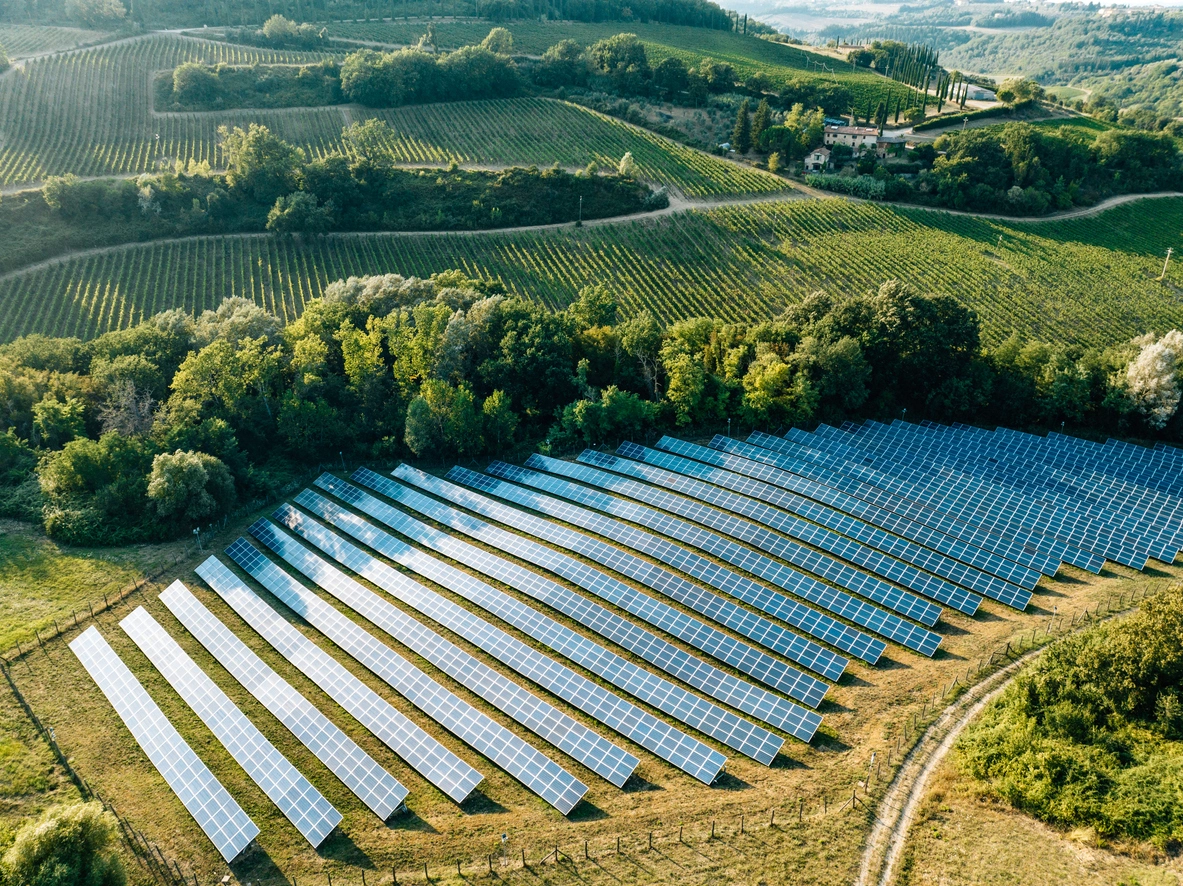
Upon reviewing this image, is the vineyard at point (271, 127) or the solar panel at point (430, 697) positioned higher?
the vineyard at point (271, 127)

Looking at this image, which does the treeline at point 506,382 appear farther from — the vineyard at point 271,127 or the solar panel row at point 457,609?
the vineyard at point 271,127

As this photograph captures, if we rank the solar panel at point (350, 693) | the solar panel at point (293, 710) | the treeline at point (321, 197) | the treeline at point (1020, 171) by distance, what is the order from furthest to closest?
the treeline at point (1020, 171)
the treeline at point (321, 197)
the solar panel at point (350, 693)
the solar panel at point (293, 710)

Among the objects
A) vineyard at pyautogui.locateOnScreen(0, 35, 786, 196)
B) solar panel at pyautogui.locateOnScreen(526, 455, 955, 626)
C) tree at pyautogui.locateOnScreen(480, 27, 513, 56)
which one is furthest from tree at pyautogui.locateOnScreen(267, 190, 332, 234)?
tree at pyautogui.locateOnScreen(480, 27, 513, 56)

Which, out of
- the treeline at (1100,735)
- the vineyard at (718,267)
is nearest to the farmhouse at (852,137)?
the vineyard at (718,267)

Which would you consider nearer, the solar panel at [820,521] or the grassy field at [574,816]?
the grassy field at [574,816]

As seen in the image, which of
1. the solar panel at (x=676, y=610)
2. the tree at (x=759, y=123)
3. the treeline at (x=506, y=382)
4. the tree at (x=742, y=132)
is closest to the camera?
the solar panel at (x=676, y=610)

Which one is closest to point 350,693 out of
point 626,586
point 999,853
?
point 626,586

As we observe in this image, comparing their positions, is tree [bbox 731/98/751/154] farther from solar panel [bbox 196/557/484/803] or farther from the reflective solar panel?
solar panel [bbox 196/557/484/803]
